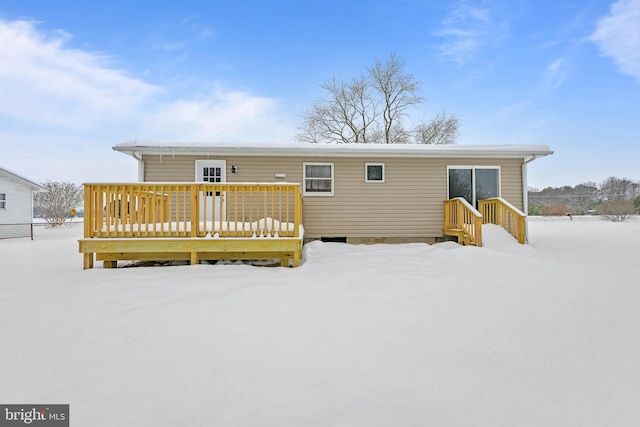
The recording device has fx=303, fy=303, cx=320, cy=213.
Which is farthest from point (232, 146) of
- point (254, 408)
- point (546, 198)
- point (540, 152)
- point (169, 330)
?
point (546, 198)

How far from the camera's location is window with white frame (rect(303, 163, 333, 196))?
26.4 ft

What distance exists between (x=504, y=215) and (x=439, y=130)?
15213 millimetres

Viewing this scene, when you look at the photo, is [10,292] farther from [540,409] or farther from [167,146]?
[540,409]

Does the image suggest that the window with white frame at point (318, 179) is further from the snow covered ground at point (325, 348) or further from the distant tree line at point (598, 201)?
the distant tree line at point (598, 201)

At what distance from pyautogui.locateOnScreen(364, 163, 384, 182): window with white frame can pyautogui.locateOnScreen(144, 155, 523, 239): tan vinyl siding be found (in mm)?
99

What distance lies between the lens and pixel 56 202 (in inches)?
823

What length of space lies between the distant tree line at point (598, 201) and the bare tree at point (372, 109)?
836 centimetres

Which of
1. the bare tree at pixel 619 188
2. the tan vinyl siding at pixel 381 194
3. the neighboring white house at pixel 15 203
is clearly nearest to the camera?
the tan vinyl siding at pixel 381 194

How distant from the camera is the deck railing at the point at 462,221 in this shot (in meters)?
6.73

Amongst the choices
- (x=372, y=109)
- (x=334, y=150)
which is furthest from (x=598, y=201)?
(x=334, y=150)

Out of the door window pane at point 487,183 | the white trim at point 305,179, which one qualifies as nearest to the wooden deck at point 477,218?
the door window pane at point 487,183

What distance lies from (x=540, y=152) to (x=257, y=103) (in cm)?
1454

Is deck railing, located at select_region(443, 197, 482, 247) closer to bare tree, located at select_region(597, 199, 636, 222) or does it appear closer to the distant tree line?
bare tree, located at select_region(597, 199, 636, 222)

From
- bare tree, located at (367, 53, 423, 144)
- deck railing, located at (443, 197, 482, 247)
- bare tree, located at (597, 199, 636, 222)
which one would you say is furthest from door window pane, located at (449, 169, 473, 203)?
bare tree, located at (597, 199, 636, 222)
